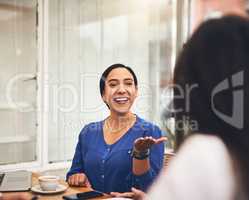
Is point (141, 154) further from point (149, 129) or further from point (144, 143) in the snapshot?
point (149, 129)

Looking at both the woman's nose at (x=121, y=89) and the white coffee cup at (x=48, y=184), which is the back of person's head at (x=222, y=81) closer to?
the white coffee cup at (x=48, y=184)

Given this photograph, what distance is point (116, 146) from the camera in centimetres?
186

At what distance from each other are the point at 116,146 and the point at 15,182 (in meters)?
0.52

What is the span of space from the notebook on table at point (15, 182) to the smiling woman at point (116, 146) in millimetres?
193

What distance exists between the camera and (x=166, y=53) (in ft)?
11.6

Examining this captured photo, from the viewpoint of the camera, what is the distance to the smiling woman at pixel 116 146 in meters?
1.74

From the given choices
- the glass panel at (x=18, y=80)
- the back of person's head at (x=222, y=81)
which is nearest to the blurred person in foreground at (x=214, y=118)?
the back of person's head at (x=222, y=81)

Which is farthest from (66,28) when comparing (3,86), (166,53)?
(166,53)

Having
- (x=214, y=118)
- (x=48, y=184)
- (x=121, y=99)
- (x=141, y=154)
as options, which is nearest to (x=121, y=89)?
(x=121, y=99)

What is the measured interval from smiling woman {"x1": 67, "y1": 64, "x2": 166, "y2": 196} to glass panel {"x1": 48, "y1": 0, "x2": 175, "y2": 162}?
0.96 meters

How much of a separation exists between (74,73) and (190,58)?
247cm

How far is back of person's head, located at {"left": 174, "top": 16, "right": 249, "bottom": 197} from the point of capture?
0.52m

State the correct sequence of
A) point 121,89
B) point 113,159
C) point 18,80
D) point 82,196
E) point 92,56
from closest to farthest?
point 82,196
point 113,159
point 121,89
point 18,80
point 92,56

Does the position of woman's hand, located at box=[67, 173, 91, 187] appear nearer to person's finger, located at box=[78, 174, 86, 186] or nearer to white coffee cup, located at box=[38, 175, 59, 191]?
person's finger, located at box=[78, 174, 86, 186]
